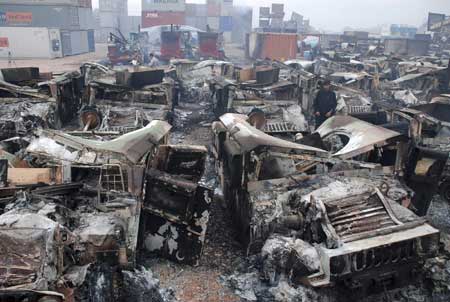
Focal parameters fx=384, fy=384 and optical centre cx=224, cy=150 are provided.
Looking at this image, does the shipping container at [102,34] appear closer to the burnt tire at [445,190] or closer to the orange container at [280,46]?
the orange container at [280,46]

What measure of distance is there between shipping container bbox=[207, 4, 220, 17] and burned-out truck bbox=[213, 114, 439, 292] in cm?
4685

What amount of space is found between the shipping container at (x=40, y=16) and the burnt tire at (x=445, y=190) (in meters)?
33.1

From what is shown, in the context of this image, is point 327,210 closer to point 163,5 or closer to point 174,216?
point 174,216

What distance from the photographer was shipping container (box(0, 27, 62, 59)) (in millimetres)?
28188

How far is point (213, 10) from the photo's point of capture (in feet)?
163

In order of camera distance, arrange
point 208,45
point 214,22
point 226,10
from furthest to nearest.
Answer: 1. point 226,10
2. point 214,22
3. point 208,45

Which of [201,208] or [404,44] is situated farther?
[404,44]

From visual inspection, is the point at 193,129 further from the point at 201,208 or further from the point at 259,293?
the point at 259,293

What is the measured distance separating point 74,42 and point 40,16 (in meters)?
3.55

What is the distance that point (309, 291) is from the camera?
4129mm

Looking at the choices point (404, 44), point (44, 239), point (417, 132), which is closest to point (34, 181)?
point (44, 239)

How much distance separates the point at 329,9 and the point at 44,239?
5503 inches

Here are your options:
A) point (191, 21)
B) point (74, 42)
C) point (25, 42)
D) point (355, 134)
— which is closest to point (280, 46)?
point (74, 42)

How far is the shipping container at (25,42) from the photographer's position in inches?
1110
